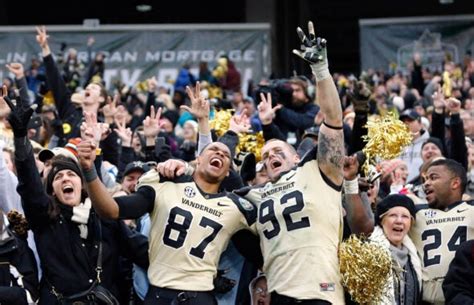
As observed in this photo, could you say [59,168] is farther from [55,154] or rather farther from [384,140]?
[384,140]

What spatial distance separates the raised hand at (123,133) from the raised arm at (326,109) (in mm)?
3425

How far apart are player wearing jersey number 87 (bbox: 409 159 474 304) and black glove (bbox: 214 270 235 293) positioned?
1.60 m

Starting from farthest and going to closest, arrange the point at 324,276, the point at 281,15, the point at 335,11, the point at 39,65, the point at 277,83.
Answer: the point at 335,11 < the point at 281,15 < the point at 39,65 < the point at 277,83 < the point at 324,276

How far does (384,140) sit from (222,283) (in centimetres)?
146

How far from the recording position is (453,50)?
71.9 ft

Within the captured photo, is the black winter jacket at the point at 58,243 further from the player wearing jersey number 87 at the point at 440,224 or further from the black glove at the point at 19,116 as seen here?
the player wearing jersey number 87 at the point at 440,224

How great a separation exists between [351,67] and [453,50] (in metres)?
Answer: 7.28

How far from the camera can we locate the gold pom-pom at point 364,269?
8.62 meters

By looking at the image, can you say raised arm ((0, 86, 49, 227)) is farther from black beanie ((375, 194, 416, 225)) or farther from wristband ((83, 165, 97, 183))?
black beanie ((375, 194, 416, 225))

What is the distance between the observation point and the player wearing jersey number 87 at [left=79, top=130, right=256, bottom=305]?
875cm

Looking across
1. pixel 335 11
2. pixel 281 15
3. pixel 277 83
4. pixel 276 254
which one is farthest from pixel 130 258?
pixel 335 11

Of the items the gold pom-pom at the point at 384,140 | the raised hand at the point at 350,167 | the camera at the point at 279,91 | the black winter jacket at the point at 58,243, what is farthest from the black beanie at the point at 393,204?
the camera at the point at 279,91

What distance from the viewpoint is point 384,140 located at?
29.8 ft

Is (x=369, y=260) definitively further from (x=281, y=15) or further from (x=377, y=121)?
(x=281, y=15)
